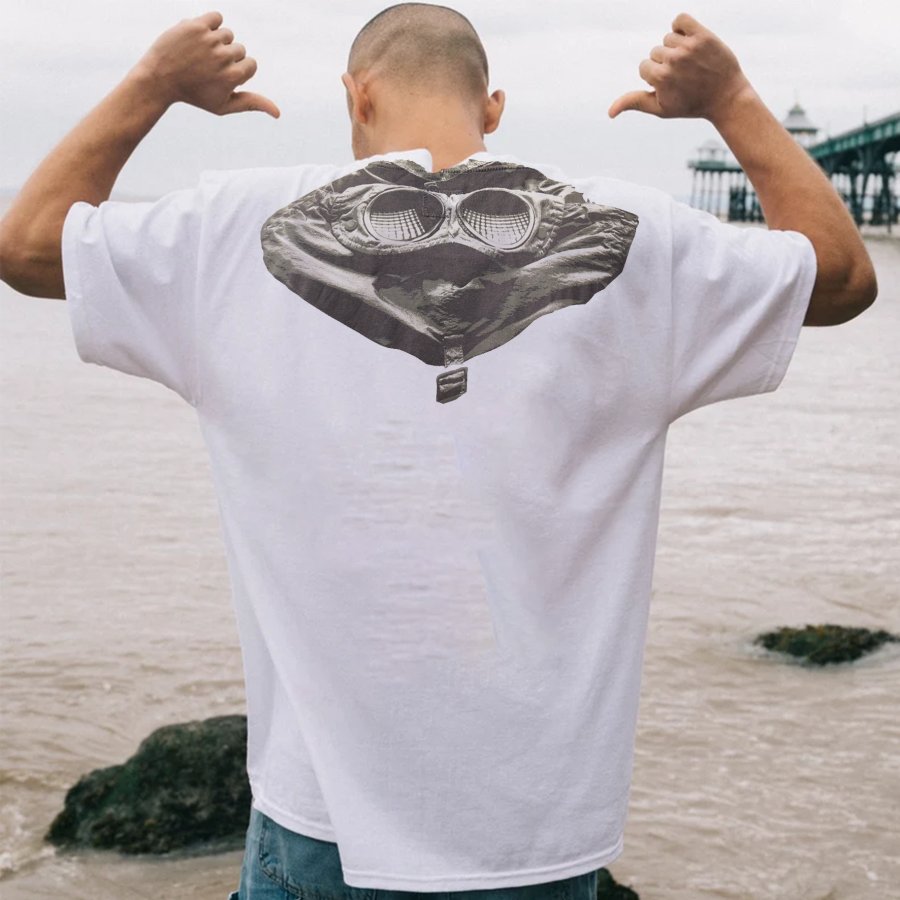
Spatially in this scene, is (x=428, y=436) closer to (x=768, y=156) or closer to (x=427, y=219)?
(x=427, y=219)

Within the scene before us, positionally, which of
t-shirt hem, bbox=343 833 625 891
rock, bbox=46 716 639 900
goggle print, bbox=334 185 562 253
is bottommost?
rock, bbox=46 716 639 900

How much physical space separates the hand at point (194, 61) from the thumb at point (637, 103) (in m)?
0.55

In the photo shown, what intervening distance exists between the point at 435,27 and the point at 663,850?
11.0 ft

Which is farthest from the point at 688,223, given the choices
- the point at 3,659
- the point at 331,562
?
the point at 3,659

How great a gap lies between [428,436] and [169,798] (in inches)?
122

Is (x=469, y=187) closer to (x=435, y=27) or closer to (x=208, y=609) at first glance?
(x=435, y=27)

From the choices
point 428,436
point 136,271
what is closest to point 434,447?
point 428,436

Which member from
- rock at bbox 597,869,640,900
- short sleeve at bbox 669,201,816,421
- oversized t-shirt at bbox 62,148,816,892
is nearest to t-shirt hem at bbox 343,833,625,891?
oversized t-shirt at bbox 62,148,816,892

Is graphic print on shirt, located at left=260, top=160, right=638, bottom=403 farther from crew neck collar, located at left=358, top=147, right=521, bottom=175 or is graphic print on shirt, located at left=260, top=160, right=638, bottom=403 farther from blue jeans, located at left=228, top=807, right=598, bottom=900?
blue jeans, located at left=228, top=807, right=598, bottom=900

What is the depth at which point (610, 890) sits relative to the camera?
4.06 meters

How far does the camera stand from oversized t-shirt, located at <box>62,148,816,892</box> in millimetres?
1805

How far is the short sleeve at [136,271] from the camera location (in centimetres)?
183

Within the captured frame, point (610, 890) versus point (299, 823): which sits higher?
point (299, 823)

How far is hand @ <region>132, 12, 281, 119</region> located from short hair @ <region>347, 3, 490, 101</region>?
0.19 meters
